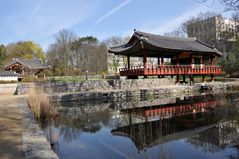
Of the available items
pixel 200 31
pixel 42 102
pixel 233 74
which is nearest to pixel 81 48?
pixel 200 31

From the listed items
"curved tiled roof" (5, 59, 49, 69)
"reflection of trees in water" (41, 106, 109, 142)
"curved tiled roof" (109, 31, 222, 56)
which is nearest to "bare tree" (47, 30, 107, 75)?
"curved tiled roof" (5, 59, 49, 69)

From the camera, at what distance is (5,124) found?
7191 millimetres

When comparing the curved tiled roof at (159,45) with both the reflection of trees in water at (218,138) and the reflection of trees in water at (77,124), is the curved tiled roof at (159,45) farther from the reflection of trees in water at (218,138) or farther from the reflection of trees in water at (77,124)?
the reflection of trees in water at (218,138)

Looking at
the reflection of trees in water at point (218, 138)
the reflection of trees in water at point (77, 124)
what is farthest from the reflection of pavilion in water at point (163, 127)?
the reflection of trees in water at point (77, 124)

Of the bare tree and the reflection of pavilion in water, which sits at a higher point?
the bare tree

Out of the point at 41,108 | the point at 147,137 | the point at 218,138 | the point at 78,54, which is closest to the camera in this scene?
the point at 218,138

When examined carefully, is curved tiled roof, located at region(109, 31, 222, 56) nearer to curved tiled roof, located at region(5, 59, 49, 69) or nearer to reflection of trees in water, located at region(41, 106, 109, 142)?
reflection of trees in water, located at region(41, 106, 109, 142)

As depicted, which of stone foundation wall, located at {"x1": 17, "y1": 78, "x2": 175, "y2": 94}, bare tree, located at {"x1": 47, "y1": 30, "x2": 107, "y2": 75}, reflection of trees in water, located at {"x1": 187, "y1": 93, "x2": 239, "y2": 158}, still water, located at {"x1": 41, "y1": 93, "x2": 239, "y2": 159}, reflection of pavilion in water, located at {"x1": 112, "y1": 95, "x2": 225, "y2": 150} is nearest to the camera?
still water, located at {"x1": 41, "y1": 93, "x2": 239, "y2": 159}

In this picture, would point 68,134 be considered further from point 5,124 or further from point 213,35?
point 213,35

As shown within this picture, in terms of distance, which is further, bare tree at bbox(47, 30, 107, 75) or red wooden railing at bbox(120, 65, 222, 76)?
bare tree at bbox(47, 30, 107, 75)

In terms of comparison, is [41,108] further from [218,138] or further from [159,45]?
[159,45]

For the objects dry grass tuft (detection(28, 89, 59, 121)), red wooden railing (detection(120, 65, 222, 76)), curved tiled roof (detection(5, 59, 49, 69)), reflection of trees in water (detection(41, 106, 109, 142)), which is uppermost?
curved tiled roof (detection(5, 59, 49, 69))

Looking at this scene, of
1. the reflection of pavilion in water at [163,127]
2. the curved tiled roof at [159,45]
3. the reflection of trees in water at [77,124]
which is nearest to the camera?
the reflection of pavilion in water at [163,127]

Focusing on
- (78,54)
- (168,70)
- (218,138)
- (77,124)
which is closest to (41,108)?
(77,124)
